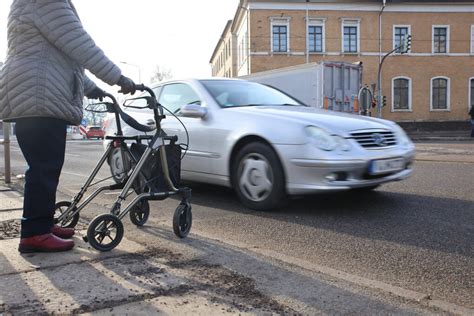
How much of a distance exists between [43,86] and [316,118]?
2852 mm

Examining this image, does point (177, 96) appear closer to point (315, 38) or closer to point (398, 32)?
point (315, 38)

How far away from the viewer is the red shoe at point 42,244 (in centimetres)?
339

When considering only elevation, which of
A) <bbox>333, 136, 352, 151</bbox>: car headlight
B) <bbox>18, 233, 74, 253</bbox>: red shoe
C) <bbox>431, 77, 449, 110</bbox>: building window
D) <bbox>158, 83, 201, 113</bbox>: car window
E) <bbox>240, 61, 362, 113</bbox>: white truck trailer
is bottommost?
<bbox>18, 233, 74, 253</bbox>: red shoe

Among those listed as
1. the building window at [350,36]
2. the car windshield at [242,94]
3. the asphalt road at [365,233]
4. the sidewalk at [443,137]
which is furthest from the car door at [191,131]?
the building window at [350,36]

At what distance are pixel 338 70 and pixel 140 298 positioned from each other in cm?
1681

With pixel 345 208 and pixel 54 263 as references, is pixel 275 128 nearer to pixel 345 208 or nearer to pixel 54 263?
pixel 345 208

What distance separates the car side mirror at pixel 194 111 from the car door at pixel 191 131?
132 mm

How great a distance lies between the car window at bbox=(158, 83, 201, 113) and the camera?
6.26 metres

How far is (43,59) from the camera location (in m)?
3.29

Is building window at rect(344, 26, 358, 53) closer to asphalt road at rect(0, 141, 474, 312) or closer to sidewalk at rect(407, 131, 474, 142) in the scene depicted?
sidewalk at rect(407, 131, 474, 142)

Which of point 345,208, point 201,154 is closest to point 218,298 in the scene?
point 345,208

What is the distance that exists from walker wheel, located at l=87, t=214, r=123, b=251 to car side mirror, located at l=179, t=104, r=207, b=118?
94.2 inches

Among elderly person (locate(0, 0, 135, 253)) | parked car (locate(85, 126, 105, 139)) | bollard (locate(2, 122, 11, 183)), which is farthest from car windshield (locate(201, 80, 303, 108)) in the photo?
parked car (locate(85, 126, 105, 139))

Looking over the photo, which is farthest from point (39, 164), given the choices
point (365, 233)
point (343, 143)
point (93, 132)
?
point (93, 132)
